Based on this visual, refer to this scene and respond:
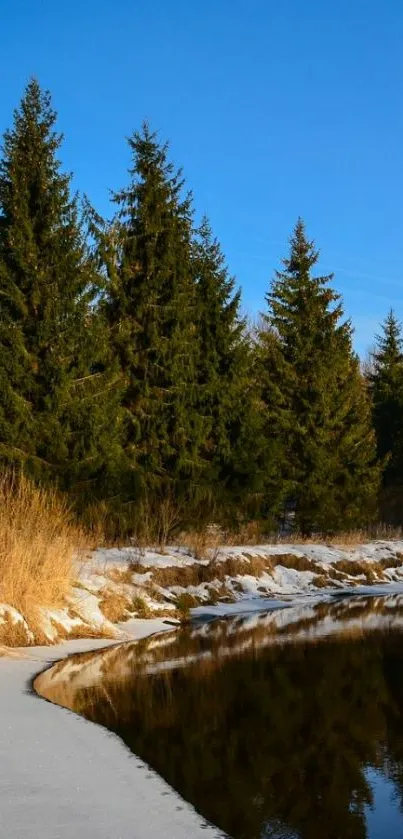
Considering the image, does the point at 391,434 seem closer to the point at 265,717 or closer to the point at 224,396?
the point at 224,396

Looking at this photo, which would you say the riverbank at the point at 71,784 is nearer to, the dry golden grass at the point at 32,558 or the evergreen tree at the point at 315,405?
the dry golden grass at the point at 32,558

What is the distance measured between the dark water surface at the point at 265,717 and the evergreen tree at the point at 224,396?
9665mm

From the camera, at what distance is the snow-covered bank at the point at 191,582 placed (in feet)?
40.0

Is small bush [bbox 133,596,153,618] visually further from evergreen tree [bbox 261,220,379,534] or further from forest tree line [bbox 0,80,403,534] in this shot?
evergreen tree [bbox 261,220,379,534]

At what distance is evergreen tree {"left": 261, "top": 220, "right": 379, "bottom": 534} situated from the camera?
26875 millimetres

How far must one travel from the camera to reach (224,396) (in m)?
23.5

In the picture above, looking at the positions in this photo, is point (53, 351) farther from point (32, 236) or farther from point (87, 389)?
point (32, 236)

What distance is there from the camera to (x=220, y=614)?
1549 centimetres

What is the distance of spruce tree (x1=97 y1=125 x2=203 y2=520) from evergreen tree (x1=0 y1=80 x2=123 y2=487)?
197 centimetres

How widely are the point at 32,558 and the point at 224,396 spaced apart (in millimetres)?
12530

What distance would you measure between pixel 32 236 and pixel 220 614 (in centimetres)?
878

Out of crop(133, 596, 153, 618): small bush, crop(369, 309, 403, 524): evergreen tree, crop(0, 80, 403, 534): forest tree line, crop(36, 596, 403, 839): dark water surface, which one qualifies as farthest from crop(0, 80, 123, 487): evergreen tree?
crop(369, 309, 403, 524): evergreen tree

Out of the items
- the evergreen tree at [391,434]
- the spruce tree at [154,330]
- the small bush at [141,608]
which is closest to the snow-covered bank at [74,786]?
the small bush at [141,608]

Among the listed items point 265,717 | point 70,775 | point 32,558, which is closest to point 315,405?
point 32,558
